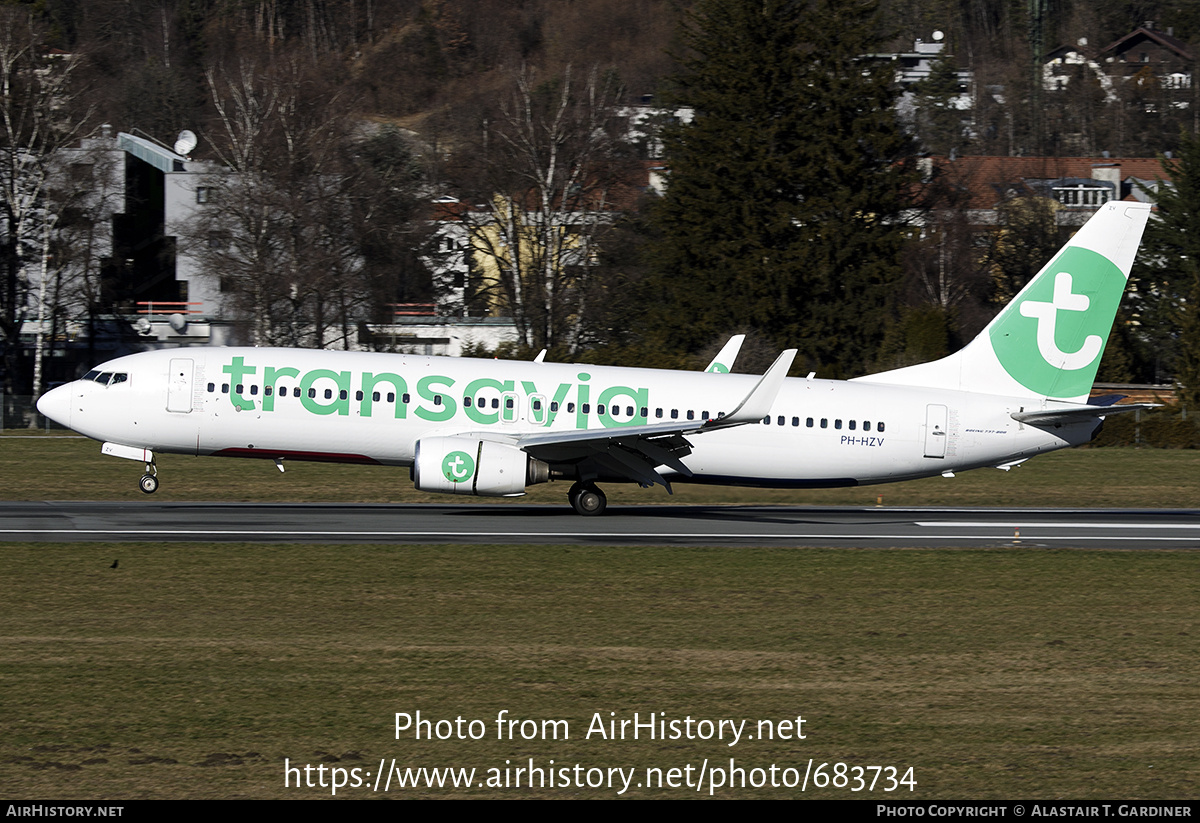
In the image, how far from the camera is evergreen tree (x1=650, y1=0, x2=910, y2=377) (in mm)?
69625

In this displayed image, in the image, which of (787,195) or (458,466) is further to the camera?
(787,195)

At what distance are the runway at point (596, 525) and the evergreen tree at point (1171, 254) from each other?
5292 centimetres

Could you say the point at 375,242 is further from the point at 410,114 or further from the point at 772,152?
the point at 410,114

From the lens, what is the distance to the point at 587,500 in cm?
2922

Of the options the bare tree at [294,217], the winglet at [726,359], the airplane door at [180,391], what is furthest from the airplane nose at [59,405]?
the bare tree at [294,217]

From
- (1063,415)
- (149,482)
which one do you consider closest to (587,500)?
(149,482)

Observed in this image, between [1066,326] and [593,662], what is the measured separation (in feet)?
62.4

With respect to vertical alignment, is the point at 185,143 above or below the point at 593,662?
above

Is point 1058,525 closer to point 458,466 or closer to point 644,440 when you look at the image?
point 644,440

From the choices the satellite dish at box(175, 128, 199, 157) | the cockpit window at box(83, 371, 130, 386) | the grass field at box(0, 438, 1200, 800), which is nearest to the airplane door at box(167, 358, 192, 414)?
the cockpit window at box(83, 371, 130, 386)

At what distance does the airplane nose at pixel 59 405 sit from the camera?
93.9 feet

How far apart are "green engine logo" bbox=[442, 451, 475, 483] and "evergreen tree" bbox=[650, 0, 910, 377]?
43203 millimetres

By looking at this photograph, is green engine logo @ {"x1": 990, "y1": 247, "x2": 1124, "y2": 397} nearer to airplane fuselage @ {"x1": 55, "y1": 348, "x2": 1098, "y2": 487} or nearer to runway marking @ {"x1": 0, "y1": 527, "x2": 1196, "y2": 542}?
airplane fuselage @ {"x1": 55, "y1": 348, "x2": 1098, "y2": 487}

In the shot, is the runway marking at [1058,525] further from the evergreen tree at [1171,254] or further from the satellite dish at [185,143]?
the satellite dish at [185,143]
